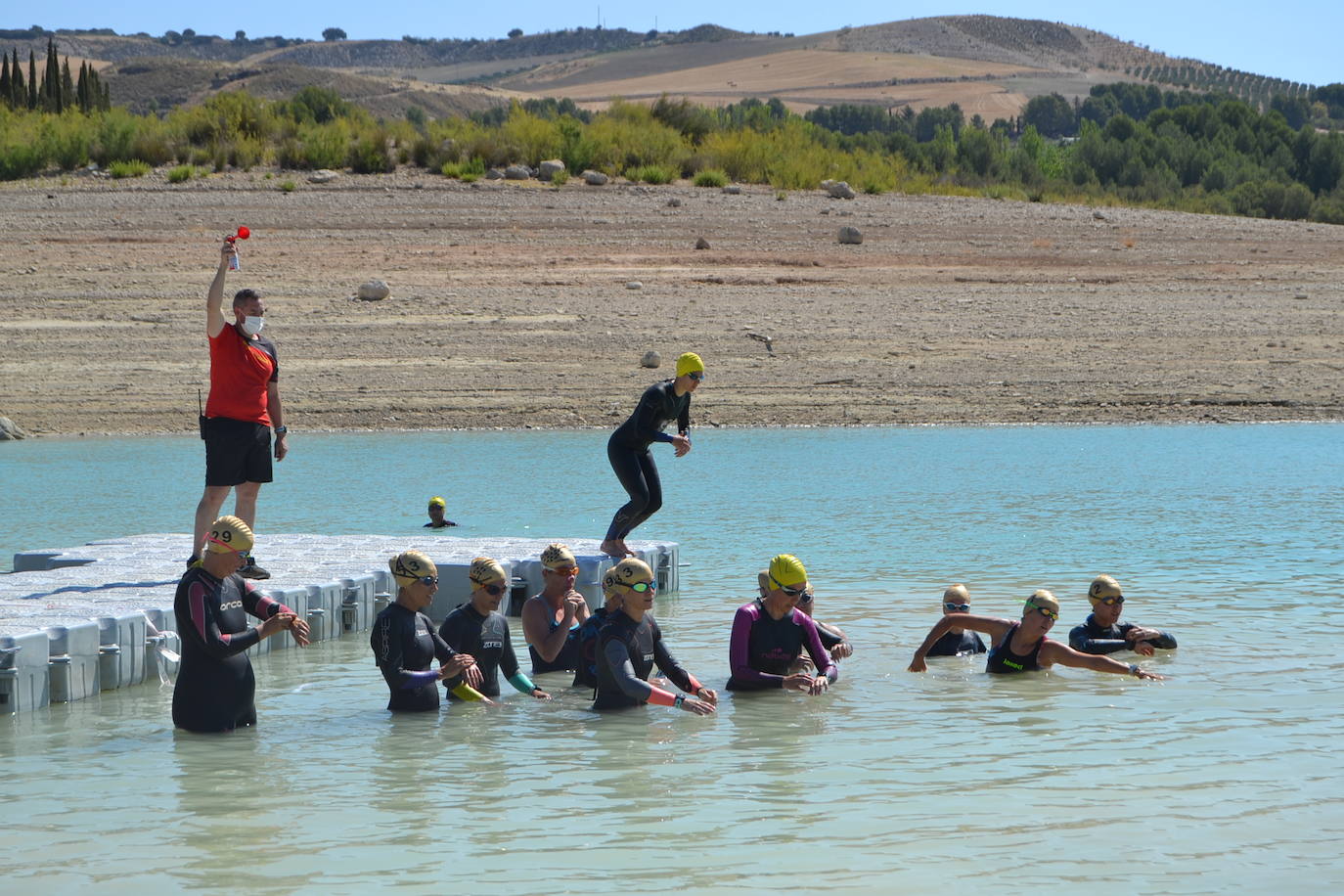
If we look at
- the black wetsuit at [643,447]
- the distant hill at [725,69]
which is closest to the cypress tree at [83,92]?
the black wetsuit at [643,447]

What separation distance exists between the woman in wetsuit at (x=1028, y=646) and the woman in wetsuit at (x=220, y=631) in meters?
3.46

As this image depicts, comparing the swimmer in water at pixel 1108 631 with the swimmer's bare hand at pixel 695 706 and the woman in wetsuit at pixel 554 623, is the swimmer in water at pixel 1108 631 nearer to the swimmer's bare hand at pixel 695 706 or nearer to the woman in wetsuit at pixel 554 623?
the swimmer's bare hand at pixel 695 706

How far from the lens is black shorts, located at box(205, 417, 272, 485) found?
10266 mm

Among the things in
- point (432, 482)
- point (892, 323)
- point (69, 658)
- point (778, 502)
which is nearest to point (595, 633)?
point (69, 658)

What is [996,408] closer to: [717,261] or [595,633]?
[717,261]

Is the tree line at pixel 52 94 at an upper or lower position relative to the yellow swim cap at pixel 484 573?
upper

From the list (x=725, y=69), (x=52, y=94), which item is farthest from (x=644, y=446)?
(x=725, y=69)

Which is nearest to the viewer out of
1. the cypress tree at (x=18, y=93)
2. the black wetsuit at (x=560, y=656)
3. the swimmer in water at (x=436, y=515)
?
the black wetsuit at (x=560, y=656)

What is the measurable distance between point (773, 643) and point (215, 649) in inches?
A: 107

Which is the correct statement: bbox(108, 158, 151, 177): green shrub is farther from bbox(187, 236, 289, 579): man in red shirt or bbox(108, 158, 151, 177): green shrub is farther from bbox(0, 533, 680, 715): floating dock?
bbox(187, 236, 289, 579): man in red shirt

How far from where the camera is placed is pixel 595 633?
8.95 metres

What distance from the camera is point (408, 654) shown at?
27.6 ft

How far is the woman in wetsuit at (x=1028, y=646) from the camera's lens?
363 inches

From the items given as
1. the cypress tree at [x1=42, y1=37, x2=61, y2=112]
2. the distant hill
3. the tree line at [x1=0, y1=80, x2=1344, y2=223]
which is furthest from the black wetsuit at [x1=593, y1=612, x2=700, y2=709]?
the distant hill
